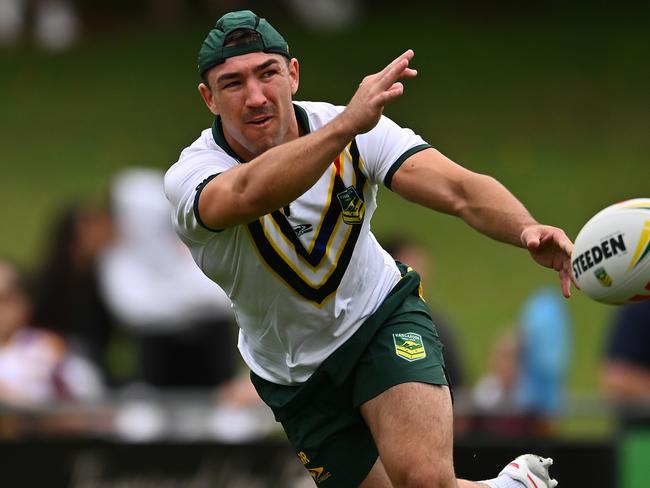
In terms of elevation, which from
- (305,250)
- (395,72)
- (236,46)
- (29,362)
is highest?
(236,46)

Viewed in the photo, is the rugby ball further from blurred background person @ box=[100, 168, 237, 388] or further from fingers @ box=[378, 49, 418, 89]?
blurred background person @ box=[100, 168, 237, 388]

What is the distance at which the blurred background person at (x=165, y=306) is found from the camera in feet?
36.9

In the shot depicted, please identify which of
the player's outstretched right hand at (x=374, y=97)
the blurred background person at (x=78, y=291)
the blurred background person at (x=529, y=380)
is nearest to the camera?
the player's outstretched right hand at (x=374, y=97)

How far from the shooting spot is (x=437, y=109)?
22594mm

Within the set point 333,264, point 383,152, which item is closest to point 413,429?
point 333,264

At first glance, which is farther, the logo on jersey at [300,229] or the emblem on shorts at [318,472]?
the emblem on shorts at [318,472]

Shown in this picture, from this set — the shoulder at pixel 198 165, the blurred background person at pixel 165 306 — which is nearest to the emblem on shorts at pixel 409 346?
Answer: the shoulder at pixel 198 165

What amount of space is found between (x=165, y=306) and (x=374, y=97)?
584cm

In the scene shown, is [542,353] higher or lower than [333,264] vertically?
lower

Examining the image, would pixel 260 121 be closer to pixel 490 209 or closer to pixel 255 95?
pixel 255 95

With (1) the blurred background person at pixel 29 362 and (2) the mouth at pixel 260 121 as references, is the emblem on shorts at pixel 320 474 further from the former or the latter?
(1) the blurred background person at pixel 29 362

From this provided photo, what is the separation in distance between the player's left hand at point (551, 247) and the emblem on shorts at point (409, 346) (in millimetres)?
631

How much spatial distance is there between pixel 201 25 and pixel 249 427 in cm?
1501

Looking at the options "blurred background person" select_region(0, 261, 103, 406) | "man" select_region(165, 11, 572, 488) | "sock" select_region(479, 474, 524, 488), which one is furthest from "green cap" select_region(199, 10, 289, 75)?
"blurred background person" select_region(0, 261, 103, 406)
